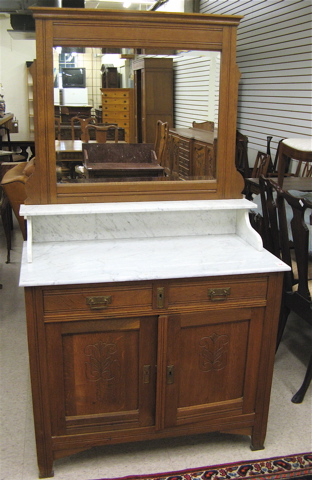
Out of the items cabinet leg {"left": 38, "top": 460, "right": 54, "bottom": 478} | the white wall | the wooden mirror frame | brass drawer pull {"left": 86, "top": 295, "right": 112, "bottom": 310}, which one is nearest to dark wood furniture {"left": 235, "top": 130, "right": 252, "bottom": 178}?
the wooden mirror frame

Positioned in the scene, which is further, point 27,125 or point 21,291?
point 27,125

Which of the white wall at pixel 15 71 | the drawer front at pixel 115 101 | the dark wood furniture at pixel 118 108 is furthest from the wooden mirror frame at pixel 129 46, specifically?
the white wall at pixel 15 71

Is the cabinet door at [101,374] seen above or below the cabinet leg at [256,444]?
above

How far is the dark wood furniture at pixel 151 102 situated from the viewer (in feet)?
8.76

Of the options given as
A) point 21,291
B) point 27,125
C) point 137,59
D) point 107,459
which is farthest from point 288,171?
point 27,125

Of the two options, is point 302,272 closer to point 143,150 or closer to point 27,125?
point 143,150

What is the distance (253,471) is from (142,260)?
1.03 metres

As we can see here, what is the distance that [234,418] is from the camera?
2.10 meters

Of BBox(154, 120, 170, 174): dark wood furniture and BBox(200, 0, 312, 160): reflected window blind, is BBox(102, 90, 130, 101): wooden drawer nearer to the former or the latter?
BBox(154, 120, 170, 174): dark wood furniture

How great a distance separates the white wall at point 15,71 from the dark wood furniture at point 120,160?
10.3 m

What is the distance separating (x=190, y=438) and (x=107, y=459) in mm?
405

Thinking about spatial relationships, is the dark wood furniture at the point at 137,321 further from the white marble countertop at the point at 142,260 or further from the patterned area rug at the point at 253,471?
the patterned area rug at the point at 253,471

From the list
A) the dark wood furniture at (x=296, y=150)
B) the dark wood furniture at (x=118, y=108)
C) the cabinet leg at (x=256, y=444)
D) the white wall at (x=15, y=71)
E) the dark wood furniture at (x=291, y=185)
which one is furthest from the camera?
the white wall at (x=15, y=71)

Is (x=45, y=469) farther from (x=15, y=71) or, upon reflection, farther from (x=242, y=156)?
(x=15, y=71)
